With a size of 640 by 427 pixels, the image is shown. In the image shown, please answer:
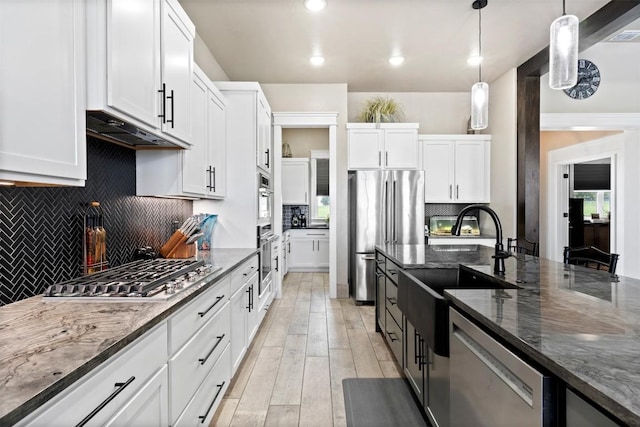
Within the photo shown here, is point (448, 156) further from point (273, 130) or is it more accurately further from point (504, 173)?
point (273, 130)

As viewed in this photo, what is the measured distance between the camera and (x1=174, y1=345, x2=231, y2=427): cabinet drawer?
1.62m

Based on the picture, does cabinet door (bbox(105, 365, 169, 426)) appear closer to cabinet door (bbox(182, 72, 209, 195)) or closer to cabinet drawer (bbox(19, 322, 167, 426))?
cabinet drawer (bbox(19, 322, 167, 426))

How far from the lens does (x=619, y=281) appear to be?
1.70 metres

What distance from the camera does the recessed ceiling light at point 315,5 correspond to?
299cm

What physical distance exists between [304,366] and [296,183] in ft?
15.3

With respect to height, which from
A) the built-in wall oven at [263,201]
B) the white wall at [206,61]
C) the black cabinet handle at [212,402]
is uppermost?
the white wall at [206,61]

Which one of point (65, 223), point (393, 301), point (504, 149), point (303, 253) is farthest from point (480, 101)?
point (303, 253)

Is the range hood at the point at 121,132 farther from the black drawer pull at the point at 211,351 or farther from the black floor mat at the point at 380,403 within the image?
the black floor mat at the point at 380,403

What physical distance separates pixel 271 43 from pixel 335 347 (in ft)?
10.2

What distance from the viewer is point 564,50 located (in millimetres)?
1981

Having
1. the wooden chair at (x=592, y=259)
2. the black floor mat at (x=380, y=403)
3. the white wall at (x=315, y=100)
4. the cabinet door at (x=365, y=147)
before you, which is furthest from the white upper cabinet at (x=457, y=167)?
the black floor mat at (x=380, y=403)

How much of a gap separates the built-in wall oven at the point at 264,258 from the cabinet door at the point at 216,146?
23.4 inches

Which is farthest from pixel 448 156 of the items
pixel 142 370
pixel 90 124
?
pixel 142 370

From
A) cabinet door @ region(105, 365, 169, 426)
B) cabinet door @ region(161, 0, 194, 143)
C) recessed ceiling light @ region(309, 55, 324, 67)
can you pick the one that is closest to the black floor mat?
cabinet door @ region(105, 365, 169, 426)
